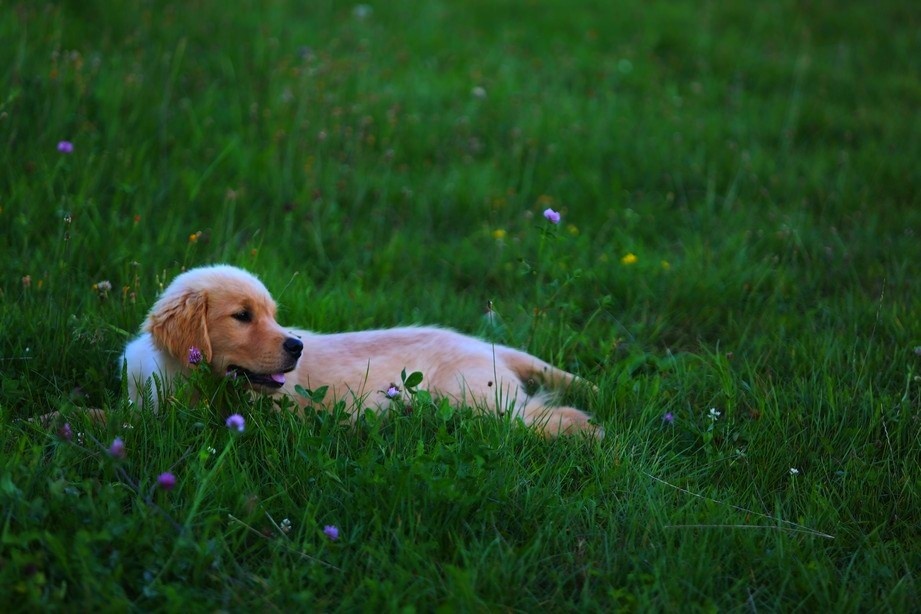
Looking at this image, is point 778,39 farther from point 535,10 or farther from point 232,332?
point 232,332

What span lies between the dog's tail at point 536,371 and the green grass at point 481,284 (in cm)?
15

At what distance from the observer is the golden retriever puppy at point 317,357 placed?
3252mm

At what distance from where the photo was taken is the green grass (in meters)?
2.50

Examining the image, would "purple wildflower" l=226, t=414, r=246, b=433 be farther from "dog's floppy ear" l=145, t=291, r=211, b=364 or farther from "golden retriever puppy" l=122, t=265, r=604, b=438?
"dog's floppy ear" l=145, t=291, r=211, b=364

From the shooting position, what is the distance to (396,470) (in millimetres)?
2701

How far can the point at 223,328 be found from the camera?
333cm

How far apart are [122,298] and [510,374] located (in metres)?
1.63

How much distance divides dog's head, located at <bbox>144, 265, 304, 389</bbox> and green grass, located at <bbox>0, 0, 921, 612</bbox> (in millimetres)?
277

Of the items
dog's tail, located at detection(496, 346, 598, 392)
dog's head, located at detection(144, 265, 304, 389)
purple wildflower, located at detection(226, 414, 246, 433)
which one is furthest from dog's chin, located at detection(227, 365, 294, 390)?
dog's tail, located at detection(496, 346, 598, 392)

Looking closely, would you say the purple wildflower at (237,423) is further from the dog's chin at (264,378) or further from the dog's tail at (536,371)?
the dog's tail at (536,371)

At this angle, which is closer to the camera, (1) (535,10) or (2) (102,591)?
(2) (102,591)

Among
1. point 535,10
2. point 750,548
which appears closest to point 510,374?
point 750,548

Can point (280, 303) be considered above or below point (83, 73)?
below

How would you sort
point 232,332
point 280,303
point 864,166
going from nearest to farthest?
1. point 232,332
2. point 280,303
3. point 864,166
